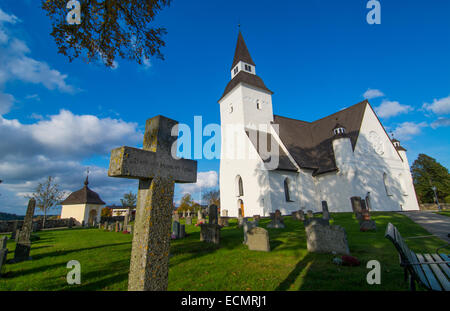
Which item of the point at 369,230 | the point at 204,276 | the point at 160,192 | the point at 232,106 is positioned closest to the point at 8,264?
the point at 204,276

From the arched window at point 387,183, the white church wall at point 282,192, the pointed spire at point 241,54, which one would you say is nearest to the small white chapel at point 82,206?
the white church wall at point 282,192

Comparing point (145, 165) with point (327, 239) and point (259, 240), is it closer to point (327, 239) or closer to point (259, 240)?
point (259, 240)

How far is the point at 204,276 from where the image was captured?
4418 mm

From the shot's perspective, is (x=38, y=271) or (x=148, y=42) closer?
(x=38, y=271)

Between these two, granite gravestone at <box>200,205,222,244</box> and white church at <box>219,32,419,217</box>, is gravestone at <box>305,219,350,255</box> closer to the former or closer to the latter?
granite gravestone at <box>200,205,222,244</box>

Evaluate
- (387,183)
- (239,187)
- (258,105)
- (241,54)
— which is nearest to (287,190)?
(239,187)

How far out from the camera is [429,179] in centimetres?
3941

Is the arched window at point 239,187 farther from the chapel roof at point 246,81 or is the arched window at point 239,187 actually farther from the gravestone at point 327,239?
the gravestone at point 327,239

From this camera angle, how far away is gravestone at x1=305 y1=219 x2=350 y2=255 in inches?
231

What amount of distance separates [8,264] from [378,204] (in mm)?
27007

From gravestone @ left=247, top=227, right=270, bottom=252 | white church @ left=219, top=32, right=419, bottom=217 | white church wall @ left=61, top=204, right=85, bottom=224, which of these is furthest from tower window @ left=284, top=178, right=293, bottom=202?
white church wall @ left=61, top=204, right=85, bottom=224
